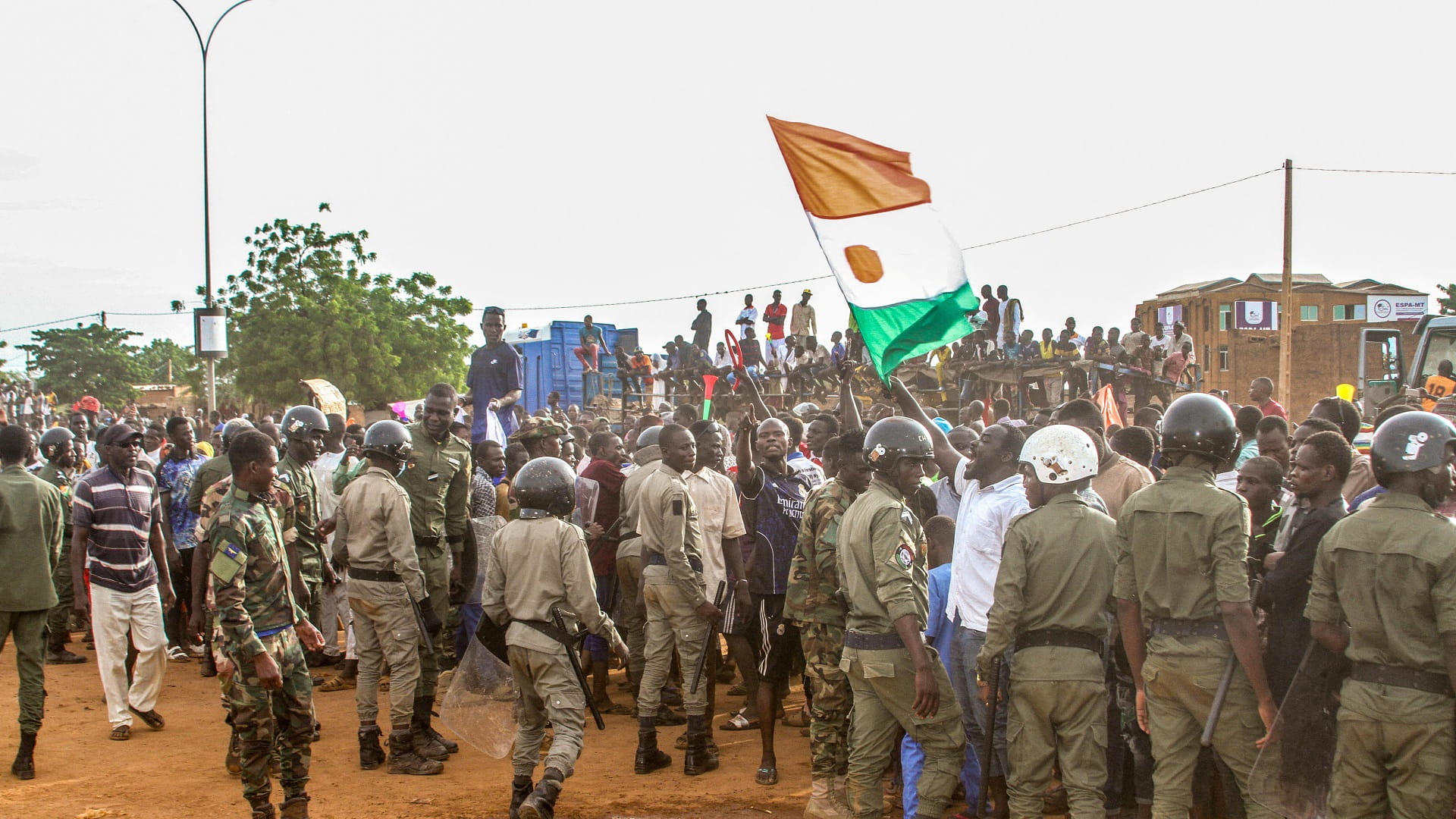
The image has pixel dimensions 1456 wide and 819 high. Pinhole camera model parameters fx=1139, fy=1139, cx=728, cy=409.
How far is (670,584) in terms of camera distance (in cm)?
749

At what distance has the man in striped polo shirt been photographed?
816cm

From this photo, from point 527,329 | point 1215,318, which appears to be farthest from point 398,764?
point 1215,318

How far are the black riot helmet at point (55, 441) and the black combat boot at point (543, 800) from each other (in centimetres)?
545

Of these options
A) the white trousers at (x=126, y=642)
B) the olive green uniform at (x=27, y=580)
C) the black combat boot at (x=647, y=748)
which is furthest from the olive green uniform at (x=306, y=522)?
the black combat boot at (x=647, y=748)

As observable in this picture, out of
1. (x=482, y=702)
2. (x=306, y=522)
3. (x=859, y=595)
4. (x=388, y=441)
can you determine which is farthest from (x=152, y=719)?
(x=859, y=595)

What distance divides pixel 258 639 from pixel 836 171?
4.80 meters

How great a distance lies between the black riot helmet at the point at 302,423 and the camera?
27.3 feet

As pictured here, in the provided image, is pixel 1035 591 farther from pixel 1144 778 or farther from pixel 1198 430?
pixel 1144 778

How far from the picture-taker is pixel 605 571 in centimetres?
923

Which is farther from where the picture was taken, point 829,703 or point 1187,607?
point 829,703

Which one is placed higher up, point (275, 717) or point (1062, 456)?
point (1062, 456)

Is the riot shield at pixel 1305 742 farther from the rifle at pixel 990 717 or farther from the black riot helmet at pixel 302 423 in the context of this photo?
the black riot helmet at pixel 302 423

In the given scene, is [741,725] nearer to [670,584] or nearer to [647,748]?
[647,748]

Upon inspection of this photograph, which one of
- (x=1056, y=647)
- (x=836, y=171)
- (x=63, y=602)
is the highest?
(x=836, y=171)
